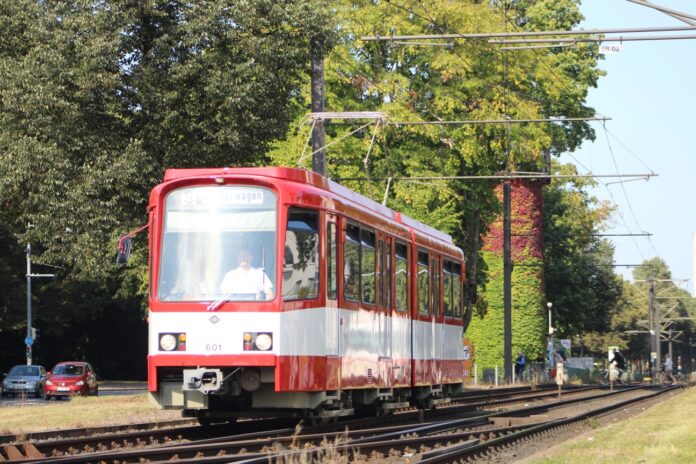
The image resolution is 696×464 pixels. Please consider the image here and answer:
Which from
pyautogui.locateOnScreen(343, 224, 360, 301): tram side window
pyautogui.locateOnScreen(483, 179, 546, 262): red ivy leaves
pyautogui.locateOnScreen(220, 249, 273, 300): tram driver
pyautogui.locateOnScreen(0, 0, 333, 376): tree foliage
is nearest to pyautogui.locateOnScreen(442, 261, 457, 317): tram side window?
pyautogui.locateOnScreen(0, 0, 333, 376): tree foliage

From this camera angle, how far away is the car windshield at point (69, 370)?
49.0 metres

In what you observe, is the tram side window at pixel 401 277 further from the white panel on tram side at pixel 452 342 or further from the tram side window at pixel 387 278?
the white panel on tram side at pixel 452 342

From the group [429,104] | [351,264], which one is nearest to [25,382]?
[429,104]

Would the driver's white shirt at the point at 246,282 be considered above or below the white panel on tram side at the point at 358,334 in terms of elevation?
above

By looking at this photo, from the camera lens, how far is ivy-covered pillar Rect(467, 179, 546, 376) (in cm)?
6519

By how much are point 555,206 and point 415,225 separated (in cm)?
5156

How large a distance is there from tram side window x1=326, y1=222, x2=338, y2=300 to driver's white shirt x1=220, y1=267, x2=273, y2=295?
1189 mm

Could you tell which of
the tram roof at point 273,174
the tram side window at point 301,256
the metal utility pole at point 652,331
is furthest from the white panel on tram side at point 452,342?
the metal utility pole at point 652,331

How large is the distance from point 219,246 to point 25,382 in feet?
121

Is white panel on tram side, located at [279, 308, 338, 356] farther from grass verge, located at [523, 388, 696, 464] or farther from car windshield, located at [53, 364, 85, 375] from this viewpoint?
car windshield, located at [53, 364, 85, 375]

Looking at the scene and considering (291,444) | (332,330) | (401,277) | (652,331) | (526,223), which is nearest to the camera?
(291,444)

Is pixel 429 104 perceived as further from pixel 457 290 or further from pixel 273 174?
pixel 273 174

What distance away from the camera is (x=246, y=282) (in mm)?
17203

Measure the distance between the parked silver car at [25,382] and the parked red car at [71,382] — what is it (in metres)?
3.13
